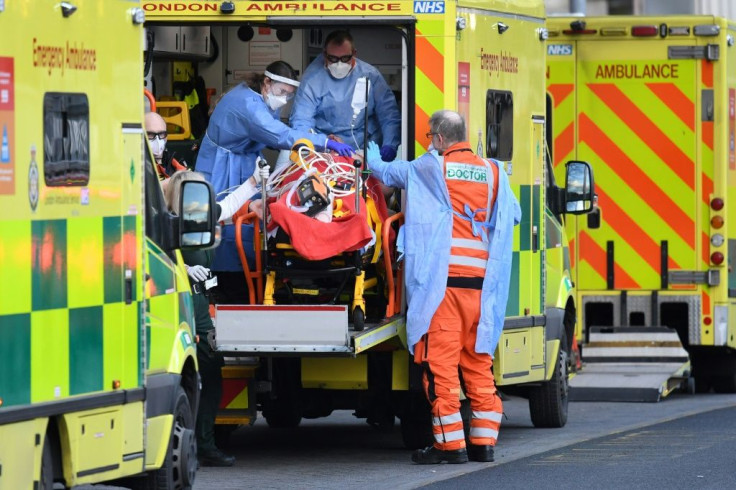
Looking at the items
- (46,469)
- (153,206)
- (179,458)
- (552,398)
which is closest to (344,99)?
(552,398)

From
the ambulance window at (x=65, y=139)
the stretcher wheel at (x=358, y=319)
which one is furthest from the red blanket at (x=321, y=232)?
the ambulance window at (x=65, y=139)

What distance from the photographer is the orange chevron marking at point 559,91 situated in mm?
15406

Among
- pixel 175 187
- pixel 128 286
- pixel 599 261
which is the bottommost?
pixel 599 261

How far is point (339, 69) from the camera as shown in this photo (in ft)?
37.3

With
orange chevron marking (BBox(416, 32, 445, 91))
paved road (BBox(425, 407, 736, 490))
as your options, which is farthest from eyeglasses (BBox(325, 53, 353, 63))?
paved road (BBox(425, 407, 736, 490))

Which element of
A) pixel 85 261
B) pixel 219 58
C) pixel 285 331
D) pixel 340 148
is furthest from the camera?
pixel 219 58

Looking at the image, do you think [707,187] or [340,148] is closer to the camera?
[340,148]

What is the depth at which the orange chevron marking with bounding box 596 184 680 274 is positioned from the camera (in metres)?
15.3

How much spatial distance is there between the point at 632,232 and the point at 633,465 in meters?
5.36

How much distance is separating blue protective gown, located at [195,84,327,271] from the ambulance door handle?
349 cm

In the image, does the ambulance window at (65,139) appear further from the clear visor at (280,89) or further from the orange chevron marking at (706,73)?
the orange chevron marking at (706,73)

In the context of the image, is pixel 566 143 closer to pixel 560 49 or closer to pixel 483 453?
pixel 560 49

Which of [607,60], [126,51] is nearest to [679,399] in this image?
[607,60]

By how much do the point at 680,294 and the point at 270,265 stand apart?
576 cm
